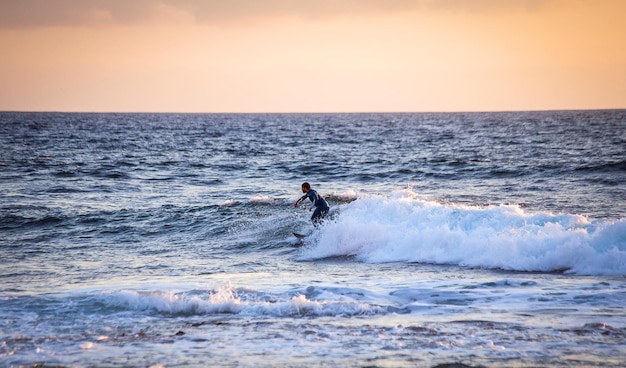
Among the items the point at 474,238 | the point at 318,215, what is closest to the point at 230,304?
the point at 474,238

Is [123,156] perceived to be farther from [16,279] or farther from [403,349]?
[403,349]

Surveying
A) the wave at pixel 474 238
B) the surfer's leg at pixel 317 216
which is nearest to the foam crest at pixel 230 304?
the wave at pixel 474 238

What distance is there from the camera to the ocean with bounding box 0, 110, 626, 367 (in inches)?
315

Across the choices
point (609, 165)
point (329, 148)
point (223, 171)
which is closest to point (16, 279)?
point (223, 171)

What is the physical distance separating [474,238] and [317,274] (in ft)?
13.9

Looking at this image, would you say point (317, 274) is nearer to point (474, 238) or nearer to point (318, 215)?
point (474, 238)

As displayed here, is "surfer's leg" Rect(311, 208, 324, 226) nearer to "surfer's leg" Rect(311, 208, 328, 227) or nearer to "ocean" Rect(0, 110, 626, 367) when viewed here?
"surfer's leg" Rect(311, 208, 328, 227)

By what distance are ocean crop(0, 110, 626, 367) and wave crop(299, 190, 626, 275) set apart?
5cm

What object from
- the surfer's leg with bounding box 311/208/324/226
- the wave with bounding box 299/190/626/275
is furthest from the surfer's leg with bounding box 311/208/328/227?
the wave with bounding box 299/190/626/275

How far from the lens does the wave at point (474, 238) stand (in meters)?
13.3

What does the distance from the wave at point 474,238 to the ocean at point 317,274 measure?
0.16 ft

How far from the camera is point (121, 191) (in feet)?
89.7

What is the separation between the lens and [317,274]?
1312 cm

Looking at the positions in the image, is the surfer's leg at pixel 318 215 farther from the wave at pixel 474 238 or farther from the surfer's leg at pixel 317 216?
the wave at pixel 474 238
